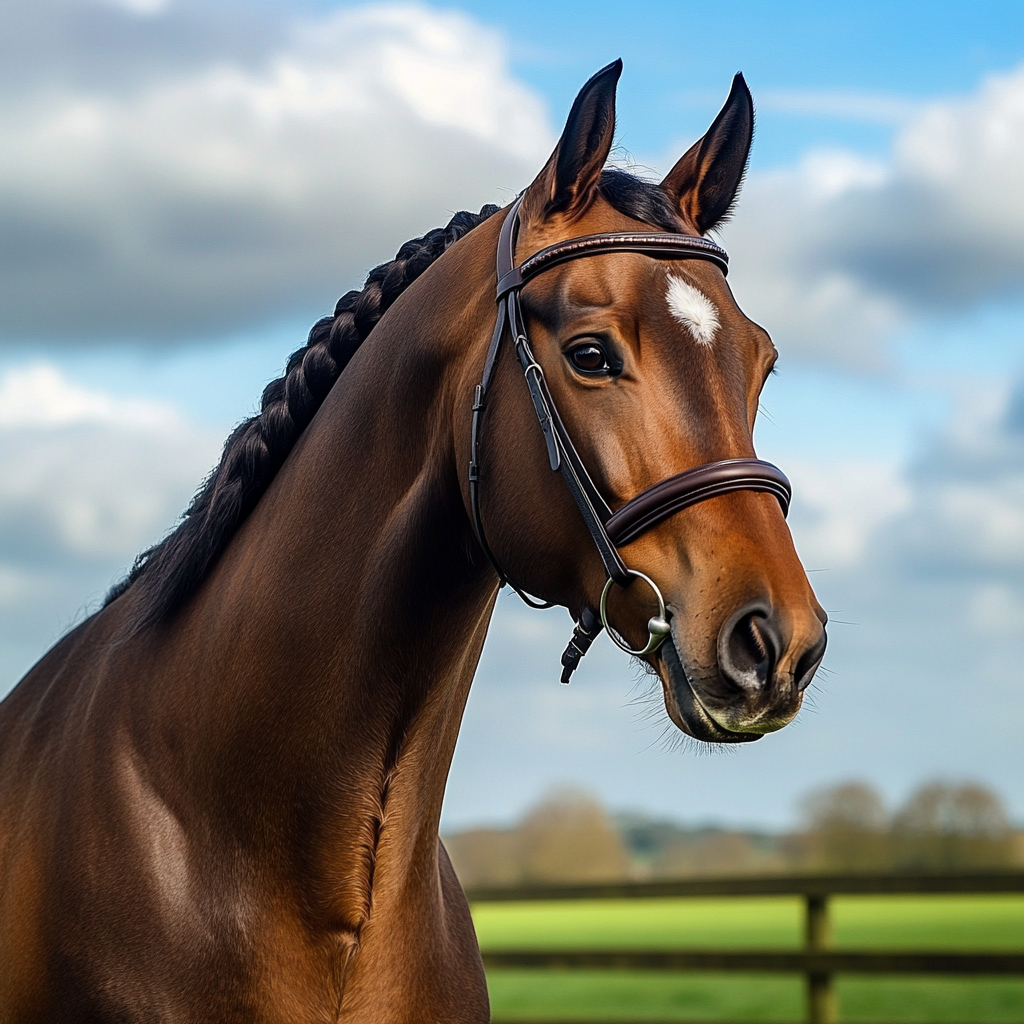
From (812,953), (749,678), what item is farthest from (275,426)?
(812,953)

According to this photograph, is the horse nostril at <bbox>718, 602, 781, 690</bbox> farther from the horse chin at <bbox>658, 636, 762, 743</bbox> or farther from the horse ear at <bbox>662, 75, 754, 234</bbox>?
the horse ear at <bbox>662, 75, 754, 234</bbox>

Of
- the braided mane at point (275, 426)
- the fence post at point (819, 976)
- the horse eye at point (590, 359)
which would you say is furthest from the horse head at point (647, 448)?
the fence post at point (819, 976)

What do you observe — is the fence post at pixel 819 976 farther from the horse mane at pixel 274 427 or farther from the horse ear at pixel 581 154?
the horse ear at pixel 581 154

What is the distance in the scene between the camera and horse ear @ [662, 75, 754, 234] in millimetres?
2758

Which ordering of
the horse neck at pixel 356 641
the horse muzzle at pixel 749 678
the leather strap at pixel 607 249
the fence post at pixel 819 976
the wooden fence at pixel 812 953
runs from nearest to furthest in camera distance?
the horse muzzle at pixel 749 678 → the leather strap at pixel 607 249 → the horse neck at pixel 356 641 → the wooden fence at pixel 812 953 → the fence post at pixel 819 976

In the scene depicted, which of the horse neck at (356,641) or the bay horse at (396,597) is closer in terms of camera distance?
the bay horse at (396,597)

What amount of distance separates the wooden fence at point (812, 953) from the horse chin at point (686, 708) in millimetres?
6385


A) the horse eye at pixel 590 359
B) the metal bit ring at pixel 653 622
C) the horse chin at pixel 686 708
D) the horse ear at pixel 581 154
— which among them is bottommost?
the horse chin at pixel 686 708

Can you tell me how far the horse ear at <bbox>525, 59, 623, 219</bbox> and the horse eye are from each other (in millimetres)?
429

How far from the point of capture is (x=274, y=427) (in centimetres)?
286

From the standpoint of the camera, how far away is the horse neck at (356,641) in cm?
246

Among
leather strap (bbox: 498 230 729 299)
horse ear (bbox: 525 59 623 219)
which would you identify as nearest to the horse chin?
leather strap (bbox: 498 230 729 299)

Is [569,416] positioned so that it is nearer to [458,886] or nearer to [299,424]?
[299,424]

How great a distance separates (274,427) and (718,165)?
126cm
